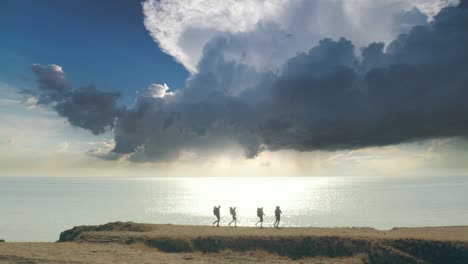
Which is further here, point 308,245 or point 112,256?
point 308,245

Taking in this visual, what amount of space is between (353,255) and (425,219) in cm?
8687

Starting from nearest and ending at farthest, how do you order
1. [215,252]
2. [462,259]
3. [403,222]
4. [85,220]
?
[462,259] → [215,252] → [403,222] → [85,220]

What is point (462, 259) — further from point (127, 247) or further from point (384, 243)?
point (127, 247)

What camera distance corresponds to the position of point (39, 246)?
31062 millimetres

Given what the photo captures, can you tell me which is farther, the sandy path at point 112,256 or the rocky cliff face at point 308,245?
the rocky cliff face at point 308,245

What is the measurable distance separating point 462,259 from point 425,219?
84.1 m

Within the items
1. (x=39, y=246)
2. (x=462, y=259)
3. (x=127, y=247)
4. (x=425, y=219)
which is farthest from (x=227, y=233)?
(x=425, y=219)

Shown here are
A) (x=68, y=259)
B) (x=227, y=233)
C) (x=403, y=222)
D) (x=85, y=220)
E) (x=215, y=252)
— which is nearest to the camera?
(x=68, y=259)

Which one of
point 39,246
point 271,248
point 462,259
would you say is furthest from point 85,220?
point 462,259

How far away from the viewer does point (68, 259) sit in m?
26.5

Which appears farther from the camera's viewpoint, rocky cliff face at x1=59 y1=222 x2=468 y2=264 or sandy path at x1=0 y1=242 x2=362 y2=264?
rocky cliff face at x1=59 y1=222 x2=468 y2=264

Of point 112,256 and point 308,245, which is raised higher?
point 308,245

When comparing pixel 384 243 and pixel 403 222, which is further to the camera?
pixel 403 222

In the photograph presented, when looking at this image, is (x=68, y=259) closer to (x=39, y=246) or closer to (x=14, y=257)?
(x=14, y=257)
